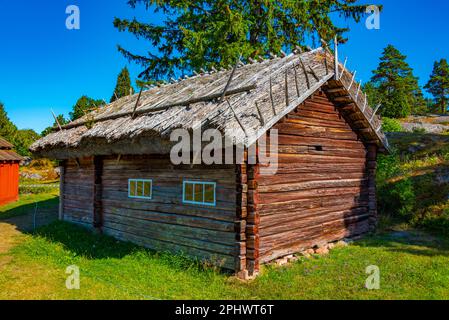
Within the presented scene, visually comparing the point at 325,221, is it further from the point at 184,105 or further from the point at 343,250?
the point at 184,105

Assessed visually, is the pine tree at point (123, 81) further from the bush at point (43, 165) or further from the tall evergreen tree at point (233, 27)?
the tall evergreen tree at point (233, 27)

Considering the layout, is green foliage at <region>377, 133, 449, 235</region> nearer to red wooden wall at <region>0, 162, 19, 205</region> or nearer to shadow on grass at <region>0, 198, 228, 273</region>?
shadow on grass at <region>0, 198, 228, 273</region>

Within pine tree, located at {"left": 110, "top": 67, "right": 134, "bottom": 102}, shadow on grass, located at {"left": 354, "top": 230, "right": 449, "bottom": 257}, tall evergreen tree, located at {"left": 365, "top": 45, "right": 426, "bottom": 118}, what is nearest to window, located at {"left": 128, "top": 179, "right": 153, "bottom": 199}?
shadow on grass, located at {"left": 354, "top": 230, "right": 449, "bottom": 257}

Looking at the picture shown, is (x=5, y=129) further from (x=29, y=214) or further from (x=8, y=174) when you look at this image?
(x=29, y=214)

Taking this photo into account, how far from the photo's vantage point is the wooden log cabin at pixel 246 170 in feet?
23.3

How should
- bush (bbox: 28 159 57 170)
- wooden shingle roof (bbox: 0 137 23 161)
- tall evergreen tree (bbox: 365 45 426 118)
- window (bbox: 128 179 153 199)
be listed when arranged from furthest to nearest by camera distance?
bush (bbox: 28 159 57 170) < tall evergreen tree (bbox: 365 45 426 118) < wooden shingle roof (bbox: 0 137 23 161) < window (bbox: 128 179 153 199)

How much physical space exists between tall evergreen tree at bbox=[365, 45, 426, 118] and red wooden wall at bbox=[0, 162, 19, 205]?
28.8m

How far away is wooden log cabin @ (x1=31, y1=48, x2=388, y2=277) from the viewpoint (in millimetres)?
7109

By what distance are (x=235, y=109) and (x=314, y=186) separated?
10.3 ft

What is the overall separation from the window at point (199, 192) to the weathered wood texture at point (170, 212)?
0.11 m

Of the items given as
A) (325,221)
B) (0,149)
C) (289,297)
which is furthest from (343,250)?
(0,149)

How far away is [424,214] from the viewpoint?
11188 millimetres

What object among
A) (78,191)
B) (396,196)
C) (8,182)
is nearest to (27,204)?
(8,182)

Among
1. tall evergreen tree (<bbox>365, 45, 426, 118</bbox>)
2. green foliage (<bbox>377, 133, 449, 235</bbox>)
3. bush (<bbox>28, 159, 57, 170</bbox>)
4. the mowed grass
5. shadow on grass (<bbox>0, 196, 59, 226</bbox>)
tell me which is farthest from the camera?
bush (<bbox>28, 159, 57, 170</bbox>)
